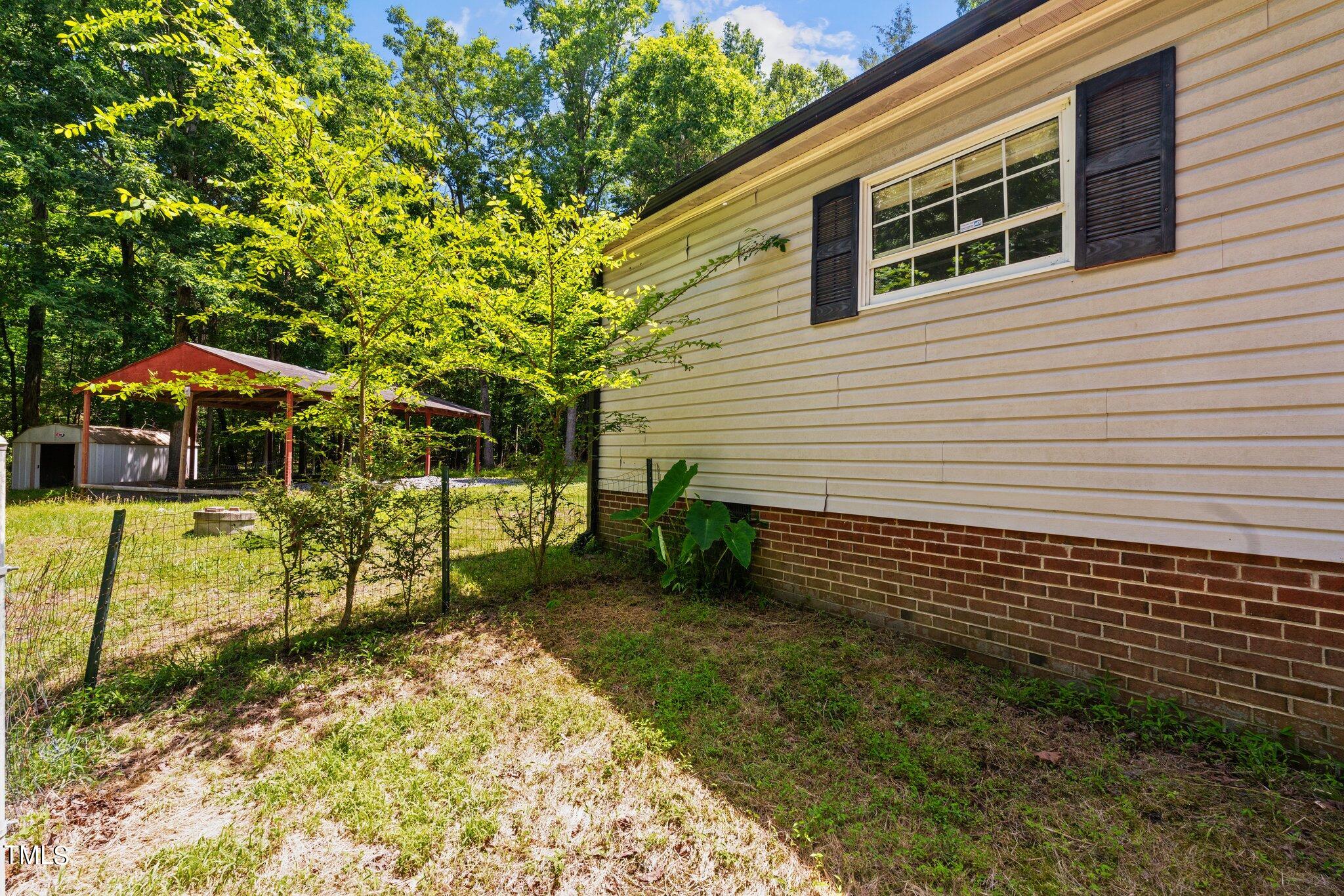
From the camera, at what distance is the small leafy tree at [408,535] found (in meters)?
3.99

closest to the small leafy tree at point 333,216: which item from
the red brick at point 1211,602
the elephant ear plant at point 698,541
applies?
the elephant ear plant at point 698,541

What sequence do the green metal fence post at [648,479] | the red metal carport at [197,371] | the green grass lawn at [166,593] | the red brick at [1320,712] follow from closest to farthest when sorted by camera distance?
the red brick at [1320,712]
the green grass lawn at [166,593]
the green metal fence post at [648,479]
the red metal carport at [197,371]

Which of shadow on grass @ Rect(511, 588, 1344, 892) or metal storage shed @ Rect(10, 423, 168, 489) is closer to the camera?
shadow on grass @ Rect(511, 588, 1344, 892)

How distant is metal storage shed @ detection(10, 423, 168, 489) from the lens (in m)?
12.7

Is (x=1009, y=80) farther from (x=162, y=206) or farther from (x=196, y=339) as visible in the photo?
(x=196, y=339)

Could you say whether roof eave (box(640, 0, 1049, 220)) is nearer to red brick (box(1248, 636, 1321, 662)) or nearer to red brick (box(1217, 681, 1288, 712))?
red brick (box(1248, 636, 1321, 662))

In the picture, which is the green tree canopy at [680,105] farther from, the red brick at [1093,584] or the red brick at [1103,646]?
the red brick at [1103,646]

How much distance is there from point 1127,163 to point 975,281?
0.89m

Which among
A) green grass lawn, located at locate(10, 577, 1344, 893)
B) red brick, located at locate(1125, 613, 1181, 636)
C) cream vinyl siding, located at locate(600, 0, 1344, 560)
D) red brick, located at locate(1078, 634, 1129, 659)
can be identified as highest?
cream vinyl siding, located at locate(600, 0, 1344, 560)

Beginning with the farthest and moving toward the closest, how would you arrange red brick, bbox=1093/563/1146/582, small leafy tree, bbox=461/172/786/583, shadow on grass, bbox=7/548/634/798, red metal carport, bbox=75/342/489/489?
1. red metal carport, bbox=75/342/489/489
2. small leafy tree, bbox=461/172/786/583
3. red brick, bbox=1093/563/1146/582
4. shadow on grass, bbox=7/548/634/798

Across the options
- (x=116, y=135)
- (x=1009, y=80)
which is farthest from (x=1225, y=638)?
(x=116, y=135)

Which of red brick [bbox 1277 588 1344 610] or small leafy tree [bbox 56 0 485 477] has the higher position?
small leafy tree [bbox 56 0 485 477]

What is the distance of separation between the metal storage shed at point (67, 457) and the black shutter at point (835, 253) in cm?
1616

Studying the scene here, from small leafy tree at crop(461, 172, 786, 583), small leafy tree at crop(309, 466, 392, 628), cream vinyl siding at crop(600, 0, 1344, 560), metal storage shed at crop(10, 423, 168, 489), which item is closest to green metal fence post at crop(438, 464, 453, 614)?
small leafy tree at crop(309, 466, 392, 628)
